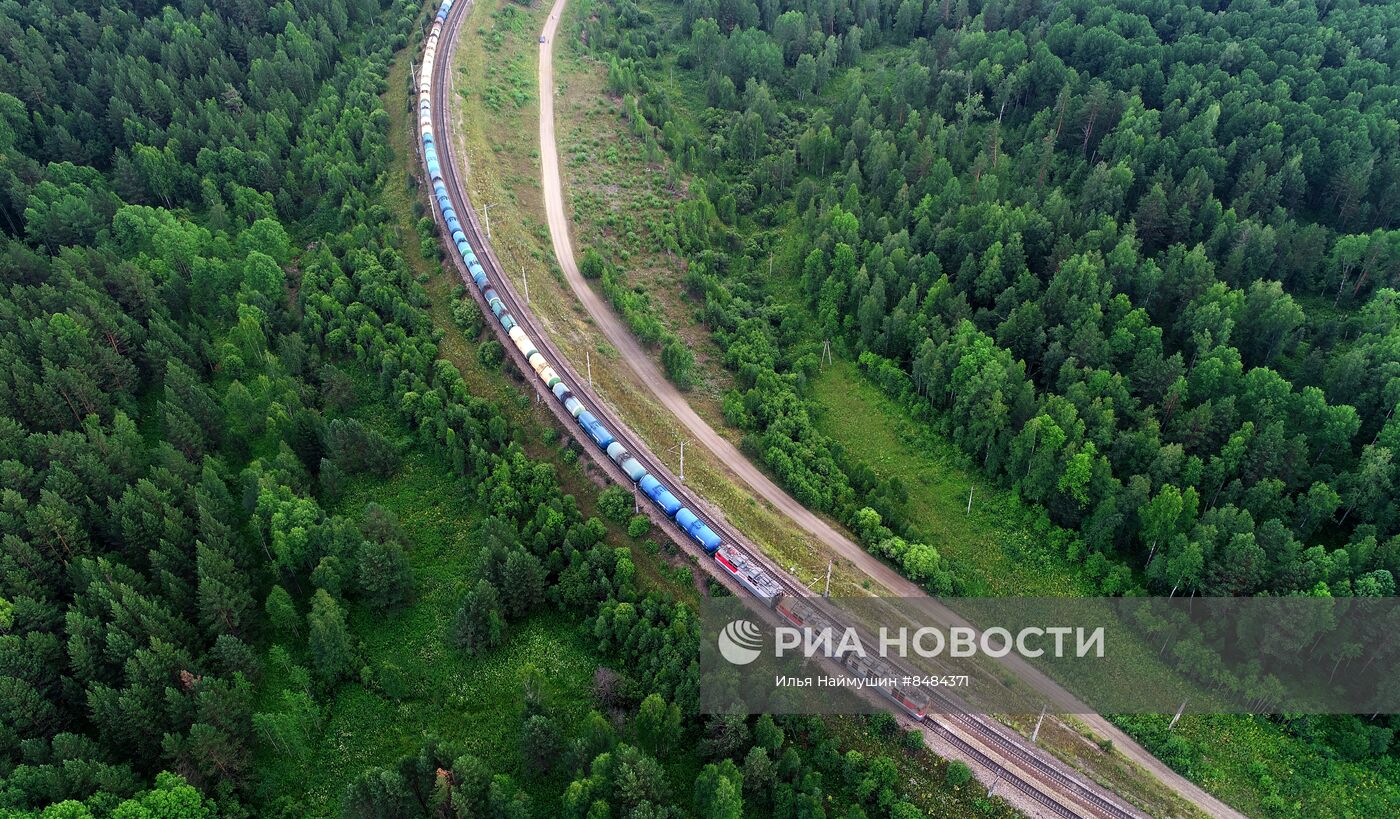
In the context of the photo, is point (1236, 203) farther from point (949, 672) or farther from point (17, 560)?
point (17, 560)

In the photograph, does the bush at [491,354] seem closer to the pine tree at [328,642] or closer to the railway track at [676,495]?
the railway track at [676,495]

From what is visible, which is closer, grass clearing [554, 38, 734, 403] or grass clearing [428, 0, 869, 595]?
grass clearing [428, 0, 869, 595]

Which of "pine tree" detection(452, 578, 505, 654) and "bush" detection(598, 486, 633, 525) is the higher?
"bush" detection(598, 486, 633, 525)

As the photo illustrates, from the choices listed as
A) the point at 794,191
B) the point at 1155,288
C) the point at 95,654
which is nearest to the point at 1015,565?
the point at 1155,288

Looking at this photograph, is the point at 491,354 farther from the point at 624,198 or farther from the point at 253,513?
the point at 624,198

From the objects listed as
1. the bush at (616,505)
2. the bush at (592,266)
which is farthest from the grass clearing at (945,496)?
the bush at (592,266)

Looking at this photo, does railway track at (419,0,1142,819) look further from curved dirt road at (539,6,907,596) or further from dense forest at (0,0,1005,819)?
curved dirt road at (539,6,907,596)

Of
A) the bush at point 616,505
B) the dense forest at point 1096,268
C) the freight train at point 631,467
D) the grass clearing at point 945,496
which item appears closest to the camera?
the freight train at point 631,467

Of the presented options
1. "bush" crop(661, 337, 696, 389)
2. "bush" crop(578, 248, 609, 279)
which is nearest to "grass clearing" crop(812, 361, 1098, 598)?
"bush" crop(661, 337, 696, 389)
